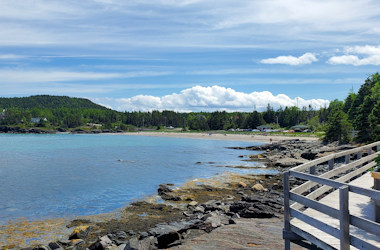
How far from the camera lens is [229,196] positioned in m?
20.1

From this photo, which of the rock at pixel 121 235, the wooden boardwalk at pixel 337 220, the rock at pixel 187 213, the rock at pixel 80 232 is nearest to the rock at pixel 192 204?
the rock at pixel 187 213

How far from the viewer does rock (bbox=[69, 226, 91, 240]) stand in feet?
44.0

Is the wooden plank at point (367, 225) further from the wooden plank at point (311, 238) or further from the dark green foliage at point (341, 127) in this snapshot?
the dark green foliage at point (341, 127)

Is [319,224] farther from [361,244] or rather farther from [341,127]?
[341,127]

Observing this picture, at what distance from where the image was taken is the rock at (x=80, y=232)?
13398 mm

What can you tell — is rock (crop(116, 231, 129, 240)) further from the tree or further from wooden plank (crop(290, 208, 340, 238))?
the tree

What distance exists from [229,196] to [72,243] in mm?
10226

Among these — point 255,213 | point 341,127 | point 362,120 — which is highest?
point 362,120

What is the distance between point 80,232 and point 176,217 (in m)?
4.49

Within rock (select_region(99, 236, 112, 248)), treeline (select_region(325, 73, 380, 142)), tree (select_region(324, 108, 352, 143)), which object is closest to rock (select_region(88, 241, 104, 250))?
rock (select_region(99, 236, 112, 248))

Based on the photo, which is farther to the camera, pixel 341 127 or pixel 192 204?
pixel 341 127

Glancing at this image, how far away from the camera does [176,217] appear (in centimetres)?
1584

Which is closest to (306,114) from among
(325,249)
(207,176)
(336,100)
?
(336,100)

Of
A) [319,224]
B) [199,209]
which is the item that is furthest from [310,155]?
[319,224]
